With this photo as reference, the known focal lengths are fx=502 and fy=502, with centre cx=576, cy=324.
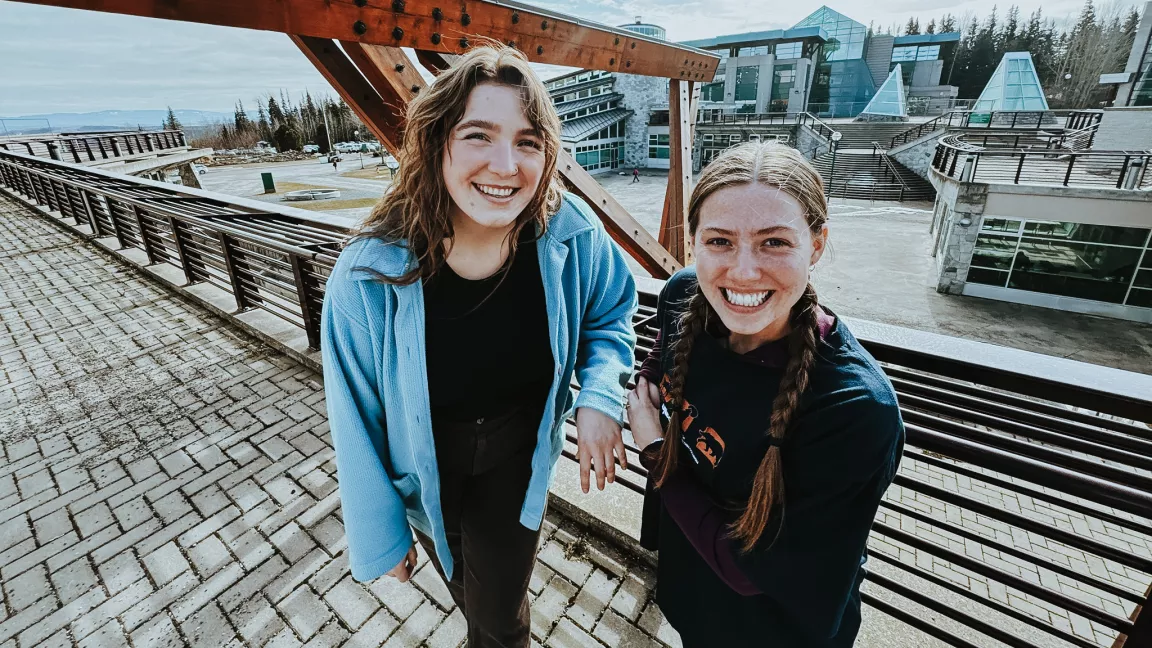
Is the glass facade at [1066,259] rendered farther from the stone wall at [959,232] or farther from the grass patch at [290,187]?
the grass patch at [290,187]

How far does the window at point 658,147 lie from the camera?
37.1 meters

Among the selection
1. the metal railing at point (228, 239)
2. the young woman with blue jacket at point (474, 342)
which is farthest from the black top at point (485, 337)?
the metal railing at point (228, 239)

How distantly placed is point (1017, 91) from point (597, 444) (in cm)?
3980

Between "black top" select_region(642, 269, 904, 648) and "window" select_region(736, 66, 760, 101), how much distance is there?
49471 mm

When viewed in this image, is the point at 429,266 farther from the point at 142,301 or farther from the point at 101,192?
the point at 101,192

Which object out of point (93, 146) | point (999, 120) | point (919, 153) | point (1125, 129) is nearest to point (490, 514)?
point (1125, 129)

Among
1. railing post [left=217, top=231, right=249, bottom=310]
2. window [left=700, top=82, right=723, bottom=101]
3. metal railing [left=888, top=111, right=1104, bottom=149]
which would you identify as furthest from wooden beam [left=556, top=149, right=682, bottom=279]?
window [left=700, top=82, right=723, bottom=101]

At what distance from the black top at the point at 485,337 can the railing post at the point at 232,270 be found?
4.90m

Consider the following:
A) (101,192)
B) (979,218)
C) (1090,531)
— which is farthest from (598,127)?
(1090,531)

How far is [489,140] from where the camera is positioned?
1427 millimetres

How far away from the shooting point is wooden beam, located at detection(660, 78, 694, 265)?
4211 millimetres

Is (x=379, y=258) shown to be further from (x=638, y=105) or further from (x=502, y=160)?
(x=638, y=105)

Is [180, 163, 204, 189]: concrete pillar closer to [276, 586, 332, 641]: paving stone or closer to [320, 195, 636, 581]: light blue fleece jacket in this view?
[276, 586, 332, 641]: paving stone

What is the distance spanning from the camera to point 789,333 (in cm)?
121
